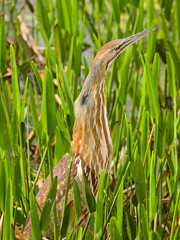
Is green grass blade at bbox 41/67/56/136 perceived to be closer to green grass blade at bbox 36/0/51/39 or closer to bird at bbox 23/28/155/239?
bird at bbox 23/28/155/239

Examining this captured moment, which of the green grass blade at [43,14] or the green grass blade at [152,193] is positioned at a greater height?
the green grass blade at [43,14]

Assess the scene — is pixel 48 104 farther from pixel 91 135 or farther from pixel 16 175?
pixel 91 135

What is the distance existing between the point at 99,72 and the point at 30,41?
2103mm

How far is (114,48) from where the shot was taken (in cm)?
157

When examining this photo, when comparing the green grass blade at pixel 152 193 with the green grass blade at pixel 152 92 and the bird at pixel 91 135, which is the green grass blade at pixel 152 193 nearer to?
the green grass blade at pixel 152 92

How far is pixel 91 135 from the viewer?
166cm

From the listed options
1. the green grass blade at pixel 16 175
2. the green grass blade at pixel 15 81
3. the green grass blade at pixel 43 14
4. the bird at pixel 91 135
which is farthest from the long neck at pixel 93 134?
the green grass blade at pixel 43 14

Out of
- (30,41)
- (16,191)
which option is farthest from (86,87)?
(30,41)

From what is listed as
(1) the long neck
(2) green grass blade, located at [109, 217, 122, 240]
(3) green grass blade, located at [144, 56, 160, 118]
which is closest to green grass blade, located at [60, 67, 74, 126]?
(1) the long neck

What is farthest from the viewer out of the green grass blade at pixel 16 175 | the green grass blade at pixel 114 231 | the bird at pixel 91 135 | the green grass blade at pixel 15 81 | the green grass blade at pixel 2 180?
the bird at pixel 91 135

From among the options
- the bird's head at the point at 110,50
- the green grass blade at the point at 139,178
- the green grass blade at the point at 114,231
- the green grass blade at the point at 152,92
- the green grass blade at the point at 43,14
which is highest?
the green grass blade at the point at 43,14

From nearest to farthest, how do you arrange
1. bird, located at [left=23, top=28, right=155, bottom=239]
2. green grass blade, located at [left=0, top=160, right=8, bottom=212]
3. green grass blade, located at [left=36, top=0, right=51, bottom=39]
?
green grass blade, located at [left=0, top=160, right=8, bottom=212]
bird, located at [left=23, top=28, right=155, bottom=239]
green grass blade, located at [left=36, top=0, right=51, bottom=39]

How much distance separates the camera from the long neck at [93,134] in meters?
1.62

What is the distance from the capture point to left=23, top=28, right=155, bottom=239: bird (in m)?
1.57
